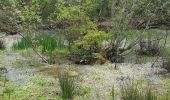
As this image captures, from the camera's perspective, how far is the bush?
30.0 ft

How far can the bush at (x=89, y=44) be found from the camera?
915 cm

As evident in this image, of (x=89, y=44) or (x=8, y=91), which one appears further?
(x=89, y=44)

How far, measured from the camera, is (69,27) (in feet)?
32.9

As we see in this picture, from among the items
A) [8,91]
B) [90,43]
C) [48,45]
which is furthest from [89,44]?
[8,91]

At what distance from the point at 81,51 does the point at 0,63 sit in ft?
5.63

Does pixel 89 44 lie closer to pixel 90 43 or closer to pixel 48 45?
pixel 90 43

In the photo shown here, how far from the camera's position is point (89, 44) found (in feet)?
30.5

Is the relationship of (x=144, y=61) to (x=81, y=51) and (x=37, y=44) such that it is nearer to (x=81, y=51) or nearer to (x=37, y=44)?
(x=81, y=51)

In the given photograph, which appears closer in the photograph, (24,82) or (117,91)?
(117,91)

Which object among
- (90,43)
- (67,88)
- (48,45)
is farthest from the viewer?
(48,45)

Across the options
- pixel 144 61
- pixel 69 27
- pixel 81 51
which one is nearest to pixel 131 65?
pixel 144 61

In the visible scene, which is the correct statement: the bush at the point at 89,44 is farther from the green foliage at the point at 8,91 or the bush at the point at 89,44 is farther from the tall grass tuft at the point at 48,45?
the green foliage at the point at 8,91

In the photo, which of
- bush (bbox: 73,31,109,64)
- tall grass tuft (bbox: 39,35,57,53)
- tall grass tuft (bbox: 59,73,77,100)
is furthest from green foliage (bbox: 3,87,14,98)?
tall grass tuft (bbox: 39,35,57,53)

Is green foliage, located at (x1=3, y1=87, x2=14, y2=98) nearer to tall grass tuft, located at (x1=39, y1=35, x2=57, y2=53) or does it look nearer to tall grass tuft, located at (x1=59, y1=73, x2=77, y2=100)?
tall grass tuft, located at (x1=59, y1=73, x2=77, y2=100)
